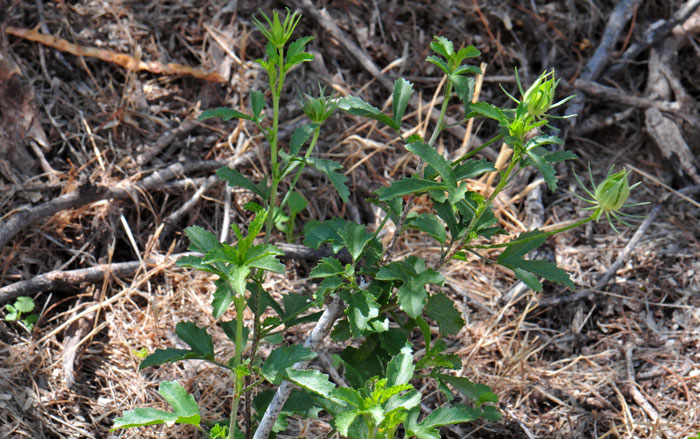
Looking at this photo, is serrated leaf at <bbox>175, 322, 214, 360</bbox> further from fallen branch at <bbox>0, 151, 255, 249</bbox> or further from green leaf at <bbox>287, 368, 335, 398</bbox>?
fallen branch at <bbox>0, 151, 255, 249</bbox>

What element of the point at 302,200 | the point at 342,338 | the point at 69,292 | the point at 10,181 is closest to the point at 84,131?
the point at 10,181

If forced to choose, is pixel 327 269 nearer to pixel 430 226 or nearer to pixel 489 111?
pixel 430 226

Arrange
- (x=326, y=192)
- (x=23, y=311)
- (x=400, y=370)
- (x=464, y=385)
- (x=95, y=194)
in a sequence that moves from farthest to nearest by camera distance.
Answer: (x=326, y=192) < (x=95, y=194) < (x=23, y=311) < (x=464, y=385) < (x=400, y=370)

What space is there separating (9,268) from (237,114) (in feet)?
4.25

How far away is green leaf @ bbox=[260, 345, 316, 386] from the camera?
4.85 ft

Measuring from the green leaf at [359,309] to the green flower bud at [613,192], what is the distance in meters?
0.56

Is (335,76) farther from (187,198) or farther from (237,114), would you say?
(237,114)

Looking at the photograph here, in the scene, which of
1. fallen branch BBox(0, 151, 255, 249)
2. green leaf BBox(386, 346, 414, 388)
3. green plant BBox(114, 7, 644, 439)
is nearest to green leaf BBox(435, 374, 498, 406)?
green plant BBox(114, 7, 644, 439)

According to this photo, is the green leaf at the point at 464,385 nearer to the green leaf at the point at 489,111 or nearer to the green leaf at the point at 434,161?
the green leaf at the point at 434,161

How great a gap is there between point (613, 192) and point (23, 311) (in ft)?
6.28

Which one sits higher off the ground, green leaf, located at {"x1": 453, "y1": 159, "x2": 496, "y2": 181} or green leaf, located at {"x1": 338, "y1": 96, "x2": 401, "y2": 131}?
green leaf, located at {"x1": 338, "y1": 96, "x2": 401, "y2": 131}

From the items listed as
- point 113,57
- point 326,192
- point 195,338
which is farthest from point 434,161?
point 113,57

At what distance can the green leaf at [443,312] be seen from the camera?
5.55 feet

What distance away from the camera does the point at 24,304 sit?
7.37 feet
